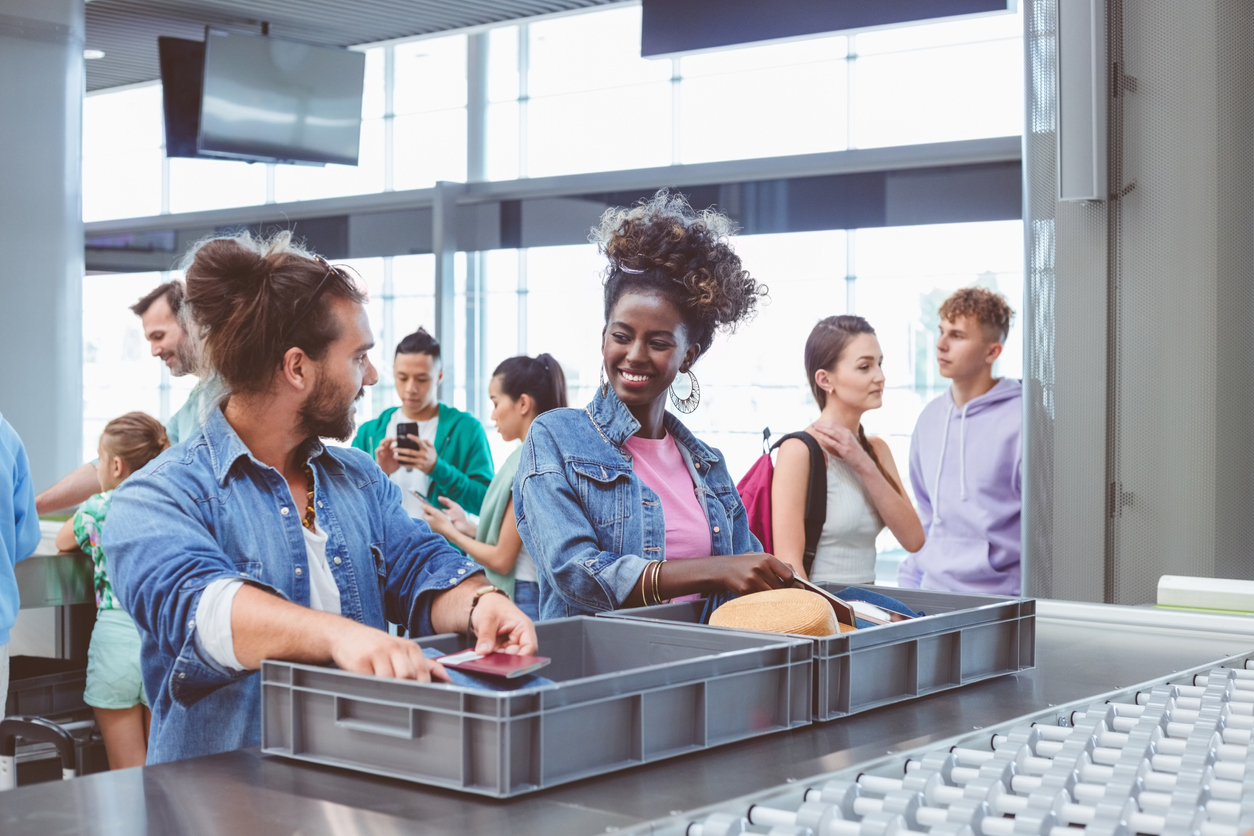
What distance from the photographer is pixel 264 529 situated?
1.71 meters

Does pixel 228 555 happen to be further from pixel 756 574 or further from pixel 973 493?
pixel 973 493

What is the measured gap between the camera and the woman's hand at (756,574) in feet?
6.02

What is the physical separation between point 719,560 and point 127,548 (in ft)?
2.76

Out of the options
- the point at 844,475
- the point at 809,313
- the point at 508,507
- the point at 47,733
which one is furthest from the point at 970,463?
the point at 809,313

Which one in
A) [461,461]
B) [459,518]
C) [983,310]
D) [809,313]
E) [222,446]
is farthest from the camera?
[809,313]

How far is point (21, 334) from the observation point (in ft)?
19.5

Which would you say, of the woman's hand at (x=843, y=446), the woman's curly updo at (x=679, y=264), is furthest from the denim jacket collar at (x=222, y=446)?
the woman's hand at (x=843, y=446)

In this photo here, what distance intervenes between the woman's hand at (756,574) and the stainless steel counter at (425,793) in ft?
1.00

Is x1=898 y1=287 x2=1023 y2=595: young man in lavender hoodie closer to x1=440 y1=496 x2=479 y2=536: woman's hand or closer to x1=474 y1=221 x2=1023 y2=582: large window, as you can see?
x1=440 y1=496 x2=479 y2=536: woman's hand

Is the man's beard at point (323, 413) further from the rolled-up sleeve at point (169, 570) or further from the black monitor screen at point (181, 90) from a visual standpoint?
the black monitor screen at point (181, 90)

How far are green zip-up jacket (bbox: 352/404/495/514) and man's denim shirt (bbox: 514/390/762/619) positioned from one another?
9.71 ft

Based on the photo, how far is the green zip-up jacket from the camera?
204 inches

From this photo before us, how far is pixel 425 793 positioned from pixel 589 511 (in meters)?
0.95

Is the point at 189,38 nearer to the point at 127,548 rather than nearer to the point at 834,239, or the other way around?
the point at 834,239
